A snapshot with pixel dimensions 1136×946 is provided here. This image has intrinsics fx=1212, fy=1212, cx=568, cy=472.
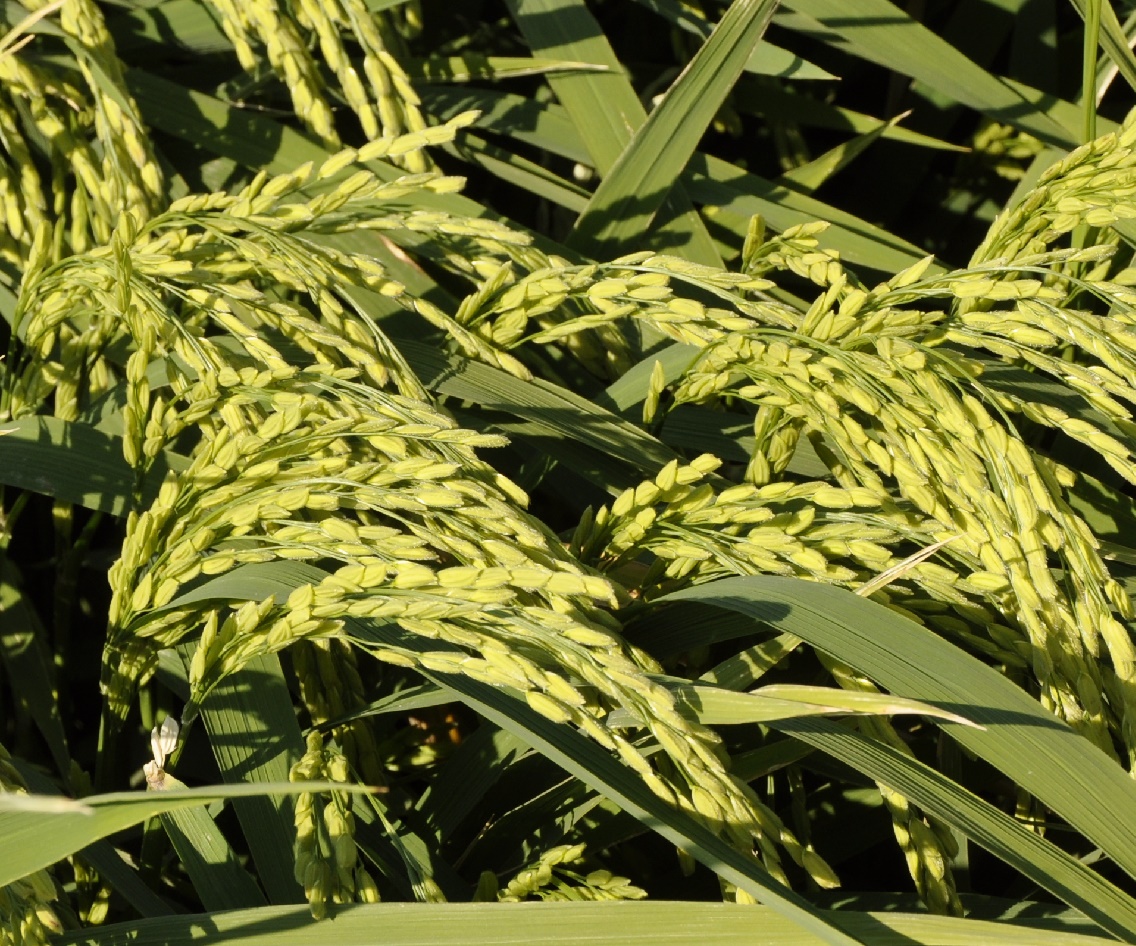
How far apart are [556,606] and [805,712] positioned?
0.75 feet

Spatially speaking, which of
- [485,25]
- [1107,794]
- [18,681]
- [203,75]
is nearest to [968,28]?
[485,25]

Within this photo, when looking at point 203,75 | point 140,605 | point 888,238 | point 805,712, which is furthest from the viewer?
point 203,75

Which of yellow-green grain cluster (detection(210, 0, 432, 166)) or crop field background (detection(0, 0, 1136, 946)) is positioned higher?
yellow-green grain cluster (detection(210, 0, 432, 166))

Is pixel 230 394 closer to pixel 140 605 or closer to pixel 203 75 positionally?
pixel 140 605

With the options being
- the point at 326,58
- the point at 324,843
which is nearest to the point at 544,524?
the point at 324,843

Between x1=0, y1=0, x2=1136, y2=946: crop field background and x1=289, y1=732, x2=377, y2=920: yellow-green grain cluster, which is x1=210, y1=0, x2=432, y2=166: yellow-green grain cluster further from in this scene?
x1=289, y1=732, x2=377, y2=920: yellow-green grain cluster

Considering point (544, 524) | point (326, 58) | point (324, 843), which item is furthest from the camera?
point (326, 58)

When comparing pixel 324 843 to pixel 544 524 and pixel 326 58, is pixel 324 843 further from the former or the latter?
pixel 326 58

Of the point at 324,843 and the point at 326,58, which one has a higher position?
the point at 326,58

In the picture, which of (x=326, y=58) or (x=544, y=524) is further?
(x=326, y=58)

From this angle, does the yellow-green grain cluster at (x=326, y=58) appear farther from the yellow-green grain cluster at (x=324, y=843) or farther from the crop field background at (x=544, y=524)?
the yellow-green grain cluster at (x=324, y=843)

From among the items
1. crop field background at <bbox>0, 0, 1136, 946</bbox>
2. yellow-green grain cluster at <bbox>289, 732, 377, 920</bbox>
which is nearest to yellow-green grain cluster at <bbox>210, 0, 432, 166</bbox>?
crop field background at <bbox>0, 0, 1136, 946</bbox>

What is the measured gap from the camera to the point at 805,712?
1.00 m

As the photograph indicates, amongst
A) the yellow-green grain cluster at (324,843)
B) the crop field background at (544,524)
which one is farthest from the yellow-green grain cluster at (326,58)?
the yellow-green grain cluster at (324,843)
